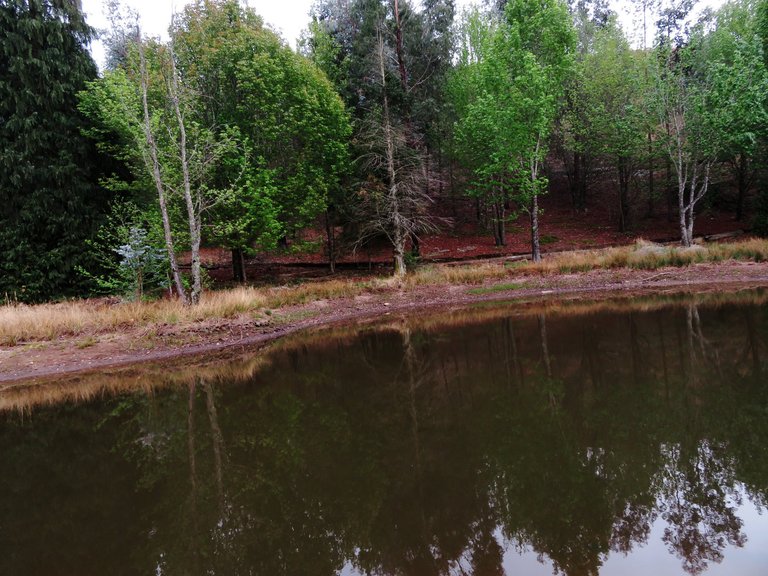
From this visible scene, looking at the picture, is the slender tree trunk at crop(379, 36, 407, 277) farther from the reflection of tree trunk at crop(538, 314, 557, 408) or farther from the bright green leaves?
the reflection of tree trunk at crop(538, 314, 557, 408)

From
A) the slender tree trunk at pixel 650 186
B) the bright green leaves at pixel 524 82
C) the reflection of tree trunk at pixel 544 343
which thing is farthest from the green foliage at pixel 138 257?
the slender tree trunk at pixel 650 186

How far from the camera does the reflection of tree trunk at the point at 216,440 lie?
20.7 feet

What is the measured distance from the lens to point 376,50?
24.3m

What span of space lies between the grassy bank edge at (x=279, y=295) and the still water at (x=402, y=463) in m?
4.50

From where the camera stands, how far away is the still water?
15.7 ft

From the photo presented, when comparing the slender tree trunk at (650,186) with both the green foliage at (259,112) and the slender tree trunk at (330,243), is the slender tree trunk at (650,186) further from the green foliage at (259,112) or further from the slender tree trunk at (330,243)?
the slender tree trunk at (330,243)

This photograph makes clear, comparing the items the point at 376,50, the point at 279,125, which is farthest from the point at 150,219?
the point at 376,50

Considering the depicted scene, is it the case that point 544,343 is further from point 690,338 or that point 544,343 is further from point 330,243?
point 330,243

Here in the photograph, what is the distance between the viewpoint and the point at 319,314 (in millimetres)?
18672

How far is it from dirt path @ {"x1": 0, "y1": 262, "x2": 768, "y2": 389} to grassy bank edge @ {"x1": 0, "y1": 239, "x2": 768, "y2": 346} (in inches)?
16.6

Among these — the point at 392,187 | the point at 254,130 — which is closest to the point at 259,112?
the point at 254,130

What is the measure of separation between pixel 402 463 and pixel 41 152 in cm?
2436

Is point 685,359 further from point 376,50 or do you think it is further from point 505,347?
point 376,50

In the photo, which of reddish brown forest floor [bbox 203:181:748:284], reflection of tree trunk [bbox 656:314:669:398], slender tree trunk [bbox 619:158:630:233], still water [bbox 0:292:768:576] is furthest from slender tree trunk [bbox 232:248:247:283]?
slender tree trunk [bbox 619:158:630:233]
